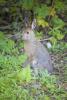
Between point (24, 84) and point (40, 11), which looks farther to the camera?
point (40, 11)

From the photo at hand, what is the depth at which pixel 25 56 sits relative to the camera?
409 centimetres

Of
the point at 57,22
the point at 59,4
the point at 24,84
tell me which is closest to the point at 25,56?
the point at 24,84

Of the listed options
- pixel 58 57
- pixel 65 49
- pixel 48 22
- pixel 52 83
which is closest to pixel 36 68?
pixel 52 83

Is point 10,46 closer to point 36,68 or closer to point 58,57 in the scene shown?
point 36,68

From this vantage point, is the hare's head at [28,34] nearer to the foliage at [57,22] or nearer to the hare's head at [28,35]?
the hare's head at [28,35]

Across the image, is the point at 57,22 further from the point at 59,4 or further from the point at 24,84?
the point at 24,84

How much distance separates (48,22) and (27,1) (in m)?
1.77

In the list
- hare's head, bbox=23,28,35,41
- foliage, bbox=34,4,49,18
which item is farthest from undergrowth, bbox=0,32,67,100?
foliage, bbox=34,4,49,18

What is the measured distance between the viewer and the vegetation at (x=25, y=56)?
11.6ft

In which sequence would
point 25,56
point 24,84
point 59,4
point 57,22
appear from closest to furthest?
1. point 24,84
2. point 25,56
3. point 59,4
4. point 57,22

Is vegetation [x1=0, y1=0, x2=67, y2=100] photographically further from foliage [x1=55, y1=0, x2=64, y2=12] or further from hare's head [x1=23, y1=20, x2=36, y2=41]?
hare's head [x1=23, y1=20, x2=36, y2=41]

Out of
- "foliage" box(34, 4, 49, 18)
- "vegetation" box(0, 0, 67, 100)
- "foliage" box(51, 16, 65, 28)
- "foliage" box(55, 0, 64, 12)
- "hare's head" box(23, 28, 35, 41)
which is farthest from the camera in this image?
"foliage" box(51, 16, 65, 28)

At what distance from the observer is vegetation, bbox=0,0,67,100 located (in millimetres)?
3537

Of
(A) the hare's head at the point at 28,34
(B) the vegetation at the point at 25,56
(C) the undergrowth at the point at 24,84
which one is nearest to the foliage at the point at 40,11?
(B) the vegetation at the point at 25,56
